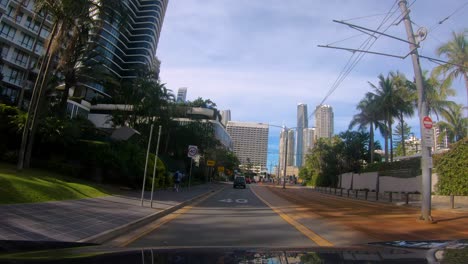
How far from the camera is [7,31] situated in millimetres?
66375

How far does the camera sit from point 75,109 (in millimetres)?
79438

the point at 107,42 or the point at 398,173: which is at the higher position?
the point at 107,42

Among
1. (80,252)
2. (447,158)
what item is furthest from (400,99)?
(80,252)

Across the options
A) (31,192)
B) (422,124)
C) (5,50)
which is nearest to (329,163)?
(422,124)

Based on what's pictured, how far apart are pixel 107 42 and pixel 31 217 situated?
102m

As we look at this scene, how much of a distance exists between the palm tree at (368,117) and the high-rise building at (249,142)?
9379 centimetres

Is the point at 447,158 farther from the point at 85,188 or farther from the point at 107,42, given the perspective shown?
the point at 107,42

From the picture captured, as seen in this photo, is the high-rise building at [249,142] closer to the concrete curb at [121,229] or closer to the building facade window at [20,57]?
the building facade window at [20,57]

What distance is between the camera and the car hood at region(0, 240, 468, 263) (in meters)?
3.32

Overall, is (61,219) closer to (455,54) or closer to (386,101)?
(455,54)

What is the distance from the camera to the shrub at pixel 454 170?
2644 centimetres

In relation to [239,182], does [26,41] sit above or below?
above

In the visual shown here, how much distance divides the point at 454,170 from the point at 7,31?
6811 cm

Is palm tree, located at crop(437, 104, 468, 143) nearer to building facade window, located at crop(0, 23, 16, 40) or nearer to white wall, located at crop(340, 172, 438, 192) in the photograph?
white wall, located at crop(340, 172, 438, 192)
